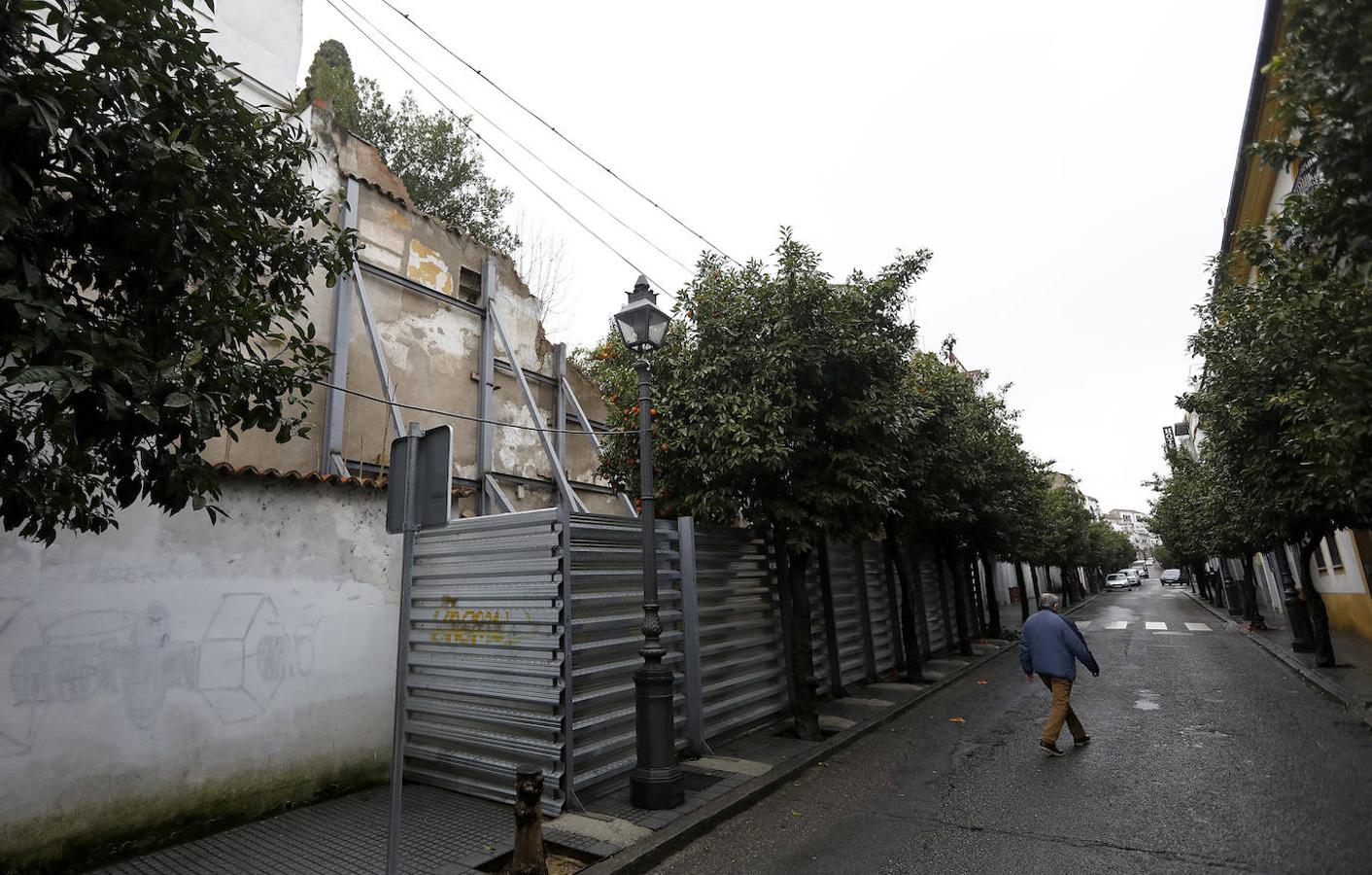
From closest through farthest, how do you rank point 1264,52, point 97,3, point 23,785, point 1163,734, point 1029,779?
point 97,3 < point 23,785 < point 1029,779 < point 1163,734 < point 1264,52

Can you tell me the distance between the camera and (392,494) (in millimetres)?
4383

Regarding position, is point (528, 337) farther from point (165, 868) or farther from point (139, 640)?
point (165, 868)

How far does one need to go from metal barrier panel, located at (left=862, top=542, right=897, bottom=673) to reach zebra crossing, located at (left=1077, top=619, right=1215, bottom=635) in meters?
13.0

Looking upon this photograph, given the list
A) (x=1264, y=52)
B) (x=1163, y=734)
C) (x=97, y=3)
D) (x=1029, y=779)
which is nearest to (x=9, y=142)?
(x=97, y=3)

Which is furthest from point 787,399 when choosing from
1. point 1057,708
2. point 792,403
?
point 1057,708

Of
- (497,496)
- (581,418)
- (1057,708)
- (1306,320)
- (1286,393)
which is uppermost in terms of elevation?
(581,418)

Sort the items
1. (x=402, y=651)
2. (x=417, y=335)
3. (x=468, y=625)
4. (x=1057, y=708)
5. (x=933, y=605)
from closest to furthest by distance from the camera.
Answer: (x=402, y=651) → (x=468, y=625) → (x=1057, y=708) → (x=417, y=335) → (x=933, y=605)

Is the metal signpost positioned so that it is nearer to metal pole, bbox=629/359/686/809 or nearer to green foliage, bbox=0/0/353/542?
green foliage, bbox=0/0/353/542

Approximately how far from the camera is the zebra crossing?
75.0ft

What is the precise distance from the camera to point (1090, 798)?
A: 21.2ft

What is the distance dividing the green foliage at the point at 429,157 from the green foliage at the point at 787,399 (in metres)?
14.4

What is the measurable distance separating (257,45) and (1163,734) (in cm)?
1542

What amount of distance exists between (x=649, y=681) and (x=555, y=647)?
0.96m

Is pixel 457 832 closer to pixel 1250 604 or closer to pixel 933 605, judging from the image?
pixel 933 605
